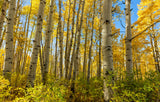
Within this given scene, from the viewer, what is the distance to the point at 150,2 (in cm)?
923

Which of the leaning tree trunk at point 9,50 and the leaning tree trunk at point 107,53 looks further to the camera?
the leaning tree trunk at point 9,50

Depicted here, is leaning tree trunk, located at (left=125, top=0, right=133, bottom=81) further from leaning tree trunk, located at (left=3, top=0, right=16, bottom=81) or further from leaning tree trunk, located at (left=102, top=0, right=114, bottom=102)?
leaning tree trunk, located at (left=3, top=0, right=16, bottom=81)

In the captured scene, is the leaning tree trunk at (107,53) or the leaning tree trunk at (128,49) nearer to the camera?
the leaning tree trunk at (107,53)

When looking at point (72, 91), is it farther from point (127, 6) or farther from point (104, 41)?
point (127, 6)

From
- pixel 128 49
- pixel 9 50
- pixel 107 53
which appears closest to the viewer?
pixel 107 53

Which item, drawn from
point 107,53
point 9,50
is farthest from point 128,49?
point 9,50

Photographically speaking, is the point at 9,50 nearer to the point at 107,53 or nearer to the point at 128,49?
the point at 107,53

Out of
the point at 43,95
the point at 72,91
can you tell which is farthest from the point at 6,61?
the point at 72,91

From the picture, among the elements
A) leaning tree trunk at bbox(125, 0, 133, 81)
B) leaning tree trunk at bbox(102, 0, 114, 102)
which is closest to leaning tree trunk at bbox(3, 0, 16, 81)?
leaning tree trunk at bbox(102, 0, 114, 102)

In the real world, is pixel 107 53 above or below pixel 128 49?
below

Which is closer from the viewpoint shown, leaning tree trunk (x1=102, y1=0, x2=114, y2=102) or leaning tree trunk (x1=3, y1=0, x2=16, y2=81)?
leaning tree trunk (x1=102, y1=0, x2=114, y2=102)

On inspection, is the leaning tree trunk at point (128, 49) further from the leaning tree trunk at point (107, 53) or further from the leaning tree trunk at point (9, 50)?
the leaning tree trunk at point (9, 50)

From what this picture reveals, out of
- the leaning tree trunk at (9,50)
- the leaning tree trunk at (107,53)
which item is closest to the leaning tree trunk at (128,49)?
the leaning tree trunk at (107,53)

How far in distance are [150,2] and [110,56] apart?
10.7m
